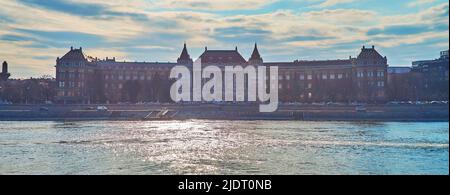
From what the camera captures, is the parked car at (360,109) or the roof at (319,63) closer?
the parked car at (360,109)

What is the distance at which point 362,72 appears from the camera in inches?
1305

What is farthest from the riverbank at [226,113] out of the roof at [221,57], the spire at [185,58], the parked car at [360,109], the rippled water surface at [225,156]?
the spire at [185,58]

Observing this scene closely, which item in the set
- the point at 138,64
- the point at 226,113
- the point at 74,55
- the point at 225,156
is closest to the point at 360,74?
the point at 226,113

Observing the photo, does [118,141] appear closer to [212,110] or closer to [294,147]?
[294,147]

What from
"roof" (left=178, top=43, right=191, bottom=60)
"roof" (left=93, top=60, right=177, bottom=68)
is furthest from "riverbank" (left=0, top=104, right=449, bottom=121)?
"roof" (left=93, top=60, right=177, bottom=68)

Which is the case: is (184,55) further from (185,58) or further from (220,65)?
(220,65)

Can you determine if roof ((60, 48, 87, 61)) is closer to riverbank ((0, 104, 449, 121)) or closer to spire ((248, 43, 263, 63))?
riverbank ((0, 104, 449, 121))

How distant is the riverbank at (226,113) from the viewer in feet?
72.1

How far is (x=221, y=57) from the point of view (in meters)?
37.8

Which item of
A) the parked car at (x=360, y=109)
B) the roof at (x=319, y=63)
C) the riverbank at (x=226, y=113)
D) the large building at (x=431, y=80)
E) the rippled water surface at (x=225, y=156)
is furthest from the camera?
the roof at (x=319, y=63)

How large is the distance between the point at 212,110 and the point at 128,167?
17087 millimetres

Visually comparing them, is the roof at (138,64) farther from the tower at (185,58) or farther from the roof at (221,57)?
the roof at (221,57)
